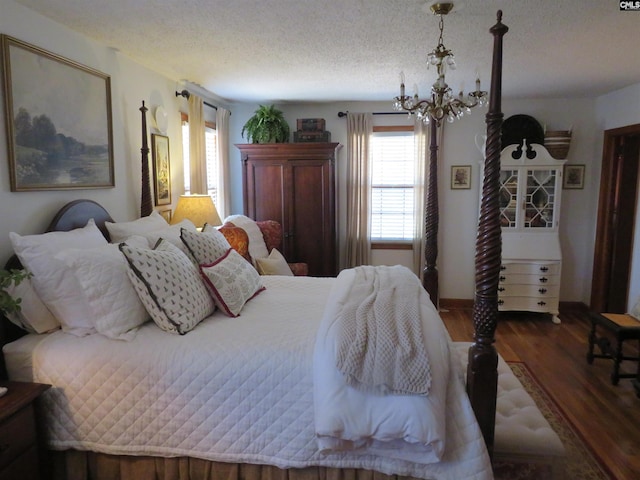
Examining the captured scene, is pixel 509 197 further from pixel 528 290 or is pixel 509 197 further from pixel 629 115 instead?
pixel 629 115

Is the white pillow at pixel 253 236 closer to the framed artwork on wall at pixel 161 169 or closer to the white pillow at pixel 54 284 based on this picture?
the framed artwork on wall at pixel 161 169

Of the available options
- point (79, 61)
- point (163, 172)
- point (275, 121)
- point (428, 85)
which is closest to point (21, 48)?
point (79, 61)

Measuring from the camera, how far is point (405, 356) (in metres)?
1.73

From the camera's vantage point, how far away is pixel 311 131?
16.0 ft

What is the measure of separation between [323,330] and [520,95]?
155 inches

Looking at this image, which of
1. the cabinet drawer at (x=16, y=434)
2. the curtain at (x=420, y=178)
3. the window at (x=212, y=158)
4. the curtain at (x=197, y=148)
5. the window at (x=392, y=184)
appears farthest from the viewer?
the window at (x=392, y=184)

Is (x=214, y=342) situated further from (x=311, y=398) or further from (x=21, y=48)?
(x=21, y=48)

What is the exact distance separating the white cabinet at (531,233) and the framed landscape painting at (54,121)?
12.7 ft

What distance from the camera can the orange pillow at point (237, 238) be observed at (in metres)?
3.80

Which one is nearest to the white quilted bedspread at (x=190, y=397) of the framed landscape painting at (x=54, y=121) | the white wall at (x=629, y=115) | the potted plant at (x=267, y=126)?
the framed landscape painting at (x=54, y=121)

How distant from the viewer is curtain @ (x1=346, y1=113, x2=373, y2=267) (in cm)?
509

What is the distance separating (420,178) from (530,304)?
183 centimetres

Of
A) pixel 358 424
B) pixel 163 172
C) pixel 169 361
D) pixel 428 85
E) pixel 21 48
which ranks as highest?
pixel 428 85

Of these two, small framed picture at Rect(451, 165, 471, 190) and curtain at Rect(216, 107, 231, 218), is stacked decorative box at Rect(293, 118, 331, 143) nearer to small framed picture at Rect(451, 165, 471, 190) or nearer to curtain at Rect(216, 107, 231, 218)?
curtain at Rect(216, 107, 231, 218)
